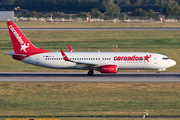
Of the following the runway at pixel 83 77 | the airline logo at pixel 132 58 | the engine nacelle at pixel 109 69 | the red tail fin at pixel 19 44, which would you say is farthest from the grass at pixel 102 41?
the engine nacelle at pixel 109 69

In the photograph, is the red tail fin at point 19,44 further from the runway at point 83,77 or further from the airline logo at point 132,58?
the airline logo at point 132,58

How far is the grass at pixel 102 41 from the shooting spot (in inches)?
2758

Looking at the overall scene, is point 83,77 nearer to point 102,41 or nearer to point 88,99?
point 88,99

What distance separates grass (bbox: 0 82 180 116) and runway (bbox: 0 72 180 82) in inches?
112

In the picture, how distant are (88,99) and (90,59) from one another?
48.4ft

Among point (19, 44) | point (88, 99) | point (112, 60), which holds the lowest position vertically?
point (88, 99)

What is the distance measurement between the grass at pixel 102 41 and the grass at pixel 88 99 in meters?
20.7

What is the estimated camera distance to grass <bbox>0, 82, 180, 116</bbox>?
2684cm

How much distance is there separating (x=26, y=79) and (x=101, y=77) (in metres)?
10.8

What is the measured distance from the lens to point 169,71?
49.5 meters

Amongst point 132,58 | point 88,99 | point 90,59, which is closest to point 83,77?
point 90,59

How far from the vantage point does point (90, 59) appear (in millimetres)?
45344

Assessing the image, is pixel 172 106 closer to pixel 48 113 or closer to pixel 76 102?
pixel 76 102

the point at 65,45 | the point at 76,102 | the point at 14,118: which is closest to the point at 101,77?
the point at 76,102
